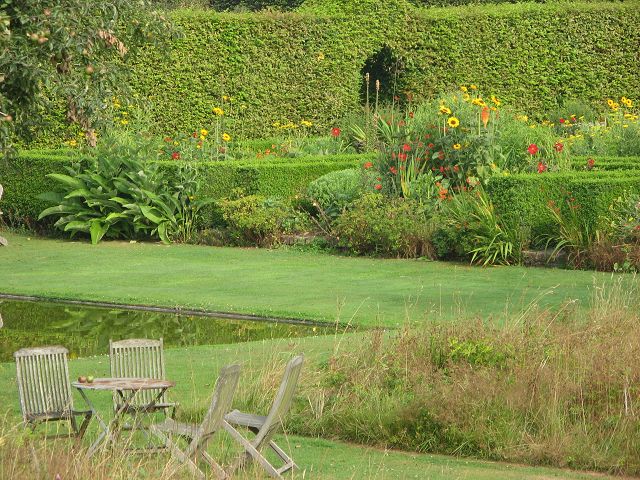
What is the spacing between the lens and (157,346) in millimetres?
8430

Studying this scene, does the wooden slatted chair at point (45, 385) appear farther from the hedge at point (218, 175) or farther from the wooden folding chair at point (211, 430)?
the hedge at point (218, 175)

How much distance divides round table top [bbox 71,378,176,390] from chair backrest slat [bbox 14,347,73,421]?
0.55 m

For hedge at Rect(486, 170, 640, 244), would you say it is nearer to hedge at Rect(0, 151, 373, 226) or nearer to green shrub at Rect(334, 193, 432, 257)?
green shrub at Rect(334, 193, 432, 257)

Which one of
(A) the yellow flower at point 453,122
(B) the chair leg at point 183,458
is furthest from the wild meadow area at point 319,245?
(A) the yellow flower at point 453,122

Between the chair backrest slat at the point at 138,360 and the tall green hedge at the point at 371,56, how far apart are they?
1510 centimetres

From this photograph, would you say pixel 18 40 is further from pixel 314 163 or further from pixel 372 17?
pixel 372 17

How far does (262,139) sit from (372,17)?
4.01 m

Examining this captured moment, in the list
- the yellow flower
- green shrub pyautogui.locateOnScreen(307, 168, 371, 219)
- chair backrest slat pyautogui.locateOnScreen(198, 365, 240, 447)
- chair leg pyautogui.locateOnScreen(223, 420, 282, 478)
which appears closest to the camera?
chair backrest slat pyautogui.locateOnScreen(198, 365, 240, 447)

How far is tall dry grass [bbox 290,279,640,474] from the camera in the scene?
311 inches

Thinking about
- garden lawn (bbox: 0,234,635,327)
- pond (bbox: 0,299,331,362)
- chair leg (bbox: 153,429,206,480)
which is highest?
chair leg (bbox: 153,429,206,480)

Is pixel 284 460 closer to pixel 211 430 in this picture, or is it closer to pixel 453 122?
pixel 211 430

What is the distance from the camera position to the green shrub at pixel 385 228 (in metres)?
16.7

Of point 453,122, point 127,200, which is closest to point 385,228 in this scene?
point 453,122

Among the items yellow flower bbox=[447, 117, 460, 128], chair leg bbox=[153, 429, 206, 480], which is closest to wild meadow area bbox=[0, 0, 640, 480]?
chair leg bbox=[153, 429, 206, 480]
